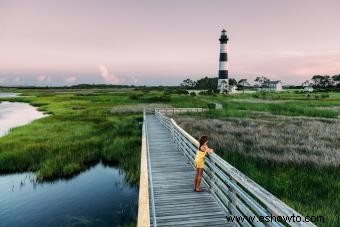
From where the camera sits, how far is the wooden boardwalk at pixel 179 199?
308 inches

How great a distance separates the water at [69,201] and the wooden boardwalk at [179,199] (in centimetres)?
199

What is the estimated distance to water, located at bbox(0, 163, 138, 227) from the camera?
1218 cm

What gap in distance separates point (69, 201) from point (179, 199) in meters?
6.69

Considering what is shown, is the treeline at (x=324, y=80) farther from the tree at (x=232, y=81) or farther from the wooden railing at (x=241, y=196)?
the wooden railing at (x=241, y=196)

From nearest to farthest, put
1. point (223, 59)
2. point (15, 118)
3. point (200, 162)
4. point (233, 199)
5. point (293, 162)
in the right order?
point (233, 199)
point (200, 162)
point (293, 162)
point (15, 118)
point (223, 59)

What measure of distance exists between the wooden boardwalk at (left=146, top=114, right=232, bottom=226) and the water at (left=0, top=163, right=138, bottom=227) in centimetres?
199

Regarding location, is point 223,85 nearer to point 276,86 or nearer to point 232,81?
point 276,86

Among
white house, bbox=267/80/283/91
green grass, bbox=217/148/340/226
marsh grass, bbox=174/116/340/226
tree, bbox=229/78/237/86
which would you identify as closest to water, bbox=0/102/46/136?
marsh grass, bbox=174/116/340/226

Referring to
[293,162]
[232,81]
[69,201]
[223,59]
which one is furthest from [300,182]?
[232,81]

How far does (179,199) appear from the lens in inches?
362

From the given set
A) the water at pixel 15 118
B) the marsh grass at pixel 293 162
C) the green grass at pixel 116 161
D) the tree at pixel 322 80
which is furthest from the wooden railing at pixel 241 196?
the tree at pixel 322 80

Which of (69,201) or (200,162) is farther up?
(200,162)

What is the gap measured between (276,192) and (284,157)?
14.6 feet

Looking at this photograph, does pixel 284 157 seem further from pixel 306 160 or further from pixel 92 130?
pixel 92 130
